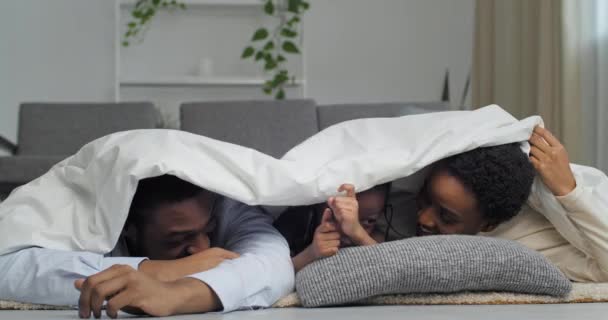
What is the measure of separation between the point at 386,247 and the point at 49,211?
1.93 ft

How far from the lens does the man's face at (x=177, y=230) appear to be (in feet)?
4.61

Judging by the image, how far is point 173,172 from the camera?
1353 mm

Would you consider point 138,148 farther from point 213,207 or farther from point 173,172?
point 213,207

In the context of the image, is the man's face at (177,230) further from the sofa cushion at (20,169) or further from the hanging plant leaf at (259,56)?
the hanging plant leaf at (259,56)

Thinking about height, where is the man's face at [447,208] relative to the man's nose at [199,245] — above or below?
above

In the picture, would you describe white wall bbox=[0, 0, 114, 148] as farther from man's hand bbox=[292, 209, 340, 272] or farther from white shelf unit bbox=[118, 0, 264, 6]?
man's hand bbox=[292, 209, 340, 272]

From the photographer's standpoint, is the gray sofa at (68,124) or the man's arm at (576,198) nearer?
the man's arm at (576,198)

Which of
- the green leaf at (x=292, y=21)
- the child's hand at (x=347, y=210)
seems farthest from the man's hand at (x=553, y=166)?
the green leaf at (x=292, y=21)

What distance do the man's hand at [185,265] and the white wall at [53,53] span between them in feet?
12.2

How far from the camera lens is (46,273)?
4.22ft

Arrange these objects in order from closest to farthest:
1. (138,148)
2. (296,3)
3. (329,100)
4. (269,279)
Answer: (269,279) → (138,148) → (296,3) → (329,100)

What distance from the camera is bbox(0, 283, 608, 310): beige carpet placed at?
132cm

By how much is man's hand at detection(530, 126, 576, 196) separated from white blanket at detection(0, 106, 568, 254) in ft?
0.11

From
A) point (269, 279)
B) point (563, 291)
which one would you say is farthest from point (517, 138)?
point (269, 279)
